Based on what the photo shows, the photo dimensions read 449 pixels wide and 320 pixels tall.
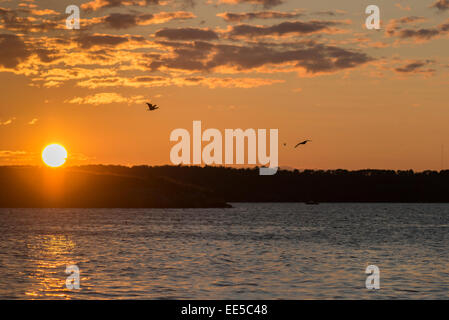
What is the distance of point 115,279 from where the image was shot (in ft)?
125

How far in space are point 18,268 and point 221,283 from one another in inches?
617

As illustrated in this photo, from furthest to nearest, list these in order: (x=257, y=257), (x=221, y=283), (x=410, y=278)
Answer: (x=257, y=257)
(x=410, y=278)
(x=221, y=283)

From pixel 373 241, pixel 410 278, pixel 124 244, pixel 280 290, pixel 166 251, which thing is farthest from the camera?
pixel 373 241

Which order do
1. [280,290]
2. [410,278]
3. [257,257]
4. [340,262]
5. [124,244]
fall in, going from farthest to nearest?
[124,244]
[257,257]
[340,262]
[410,278]
[280,290]

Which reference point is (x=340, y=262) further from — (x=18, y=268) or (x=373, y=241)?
(x=373, y=241)
